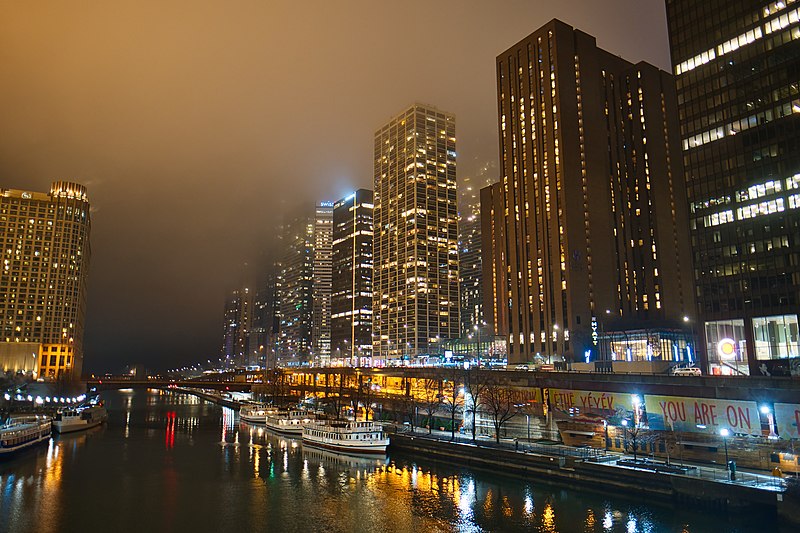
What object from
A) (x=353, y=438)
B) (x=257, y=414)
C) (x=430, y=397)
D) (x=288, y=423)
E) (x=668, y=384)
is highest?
(x=668, y=384)

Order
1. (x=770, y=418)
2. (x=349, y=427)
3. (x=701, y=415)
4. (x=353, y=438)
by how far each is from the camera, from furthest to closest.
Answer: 1. (x=349, y=427)
2. (x=353, y=438)
3. (x=701, y=415)
4. (x=770, y=418)

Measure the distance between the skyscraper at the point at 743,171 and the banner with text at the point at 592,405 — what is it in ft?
132

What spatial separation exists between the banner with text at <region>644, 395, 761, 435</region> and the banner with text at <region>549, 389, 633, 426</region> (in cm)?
341

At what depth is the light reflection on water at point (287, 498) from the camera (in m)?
48.9

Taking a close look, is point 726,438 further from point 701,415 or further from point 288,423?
point 288,423

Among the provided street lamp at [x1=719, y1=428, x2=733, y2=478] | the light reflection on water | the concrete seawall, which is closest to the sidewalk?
street lamp at [x1=719, y1=428, x2=733, y2=478]

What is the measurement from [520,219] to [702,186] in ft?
255

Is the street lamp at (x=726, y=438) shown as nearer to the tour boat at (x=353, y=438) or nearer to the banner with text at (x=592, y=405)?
the banner with text at (x=592, y=405)

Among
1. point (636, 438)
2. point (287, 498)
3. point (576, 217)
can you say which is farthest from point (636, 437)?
point (576, 217)

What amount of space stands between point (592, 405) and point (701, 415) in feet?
52.7

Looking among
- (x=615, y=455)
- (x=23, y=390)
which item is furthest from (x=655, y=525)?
(x=23, y=390)

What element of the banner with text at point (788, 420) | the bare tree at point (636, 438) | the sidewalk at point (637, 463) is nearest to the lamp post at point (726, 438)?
the sidewalk at point (637, 463)

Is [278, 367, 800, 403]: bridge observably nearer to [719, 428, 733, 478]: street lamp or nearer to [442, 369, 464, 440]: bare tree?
[442, 369, 464, 440]: bare tree

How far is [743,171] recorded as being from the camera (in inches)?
4289
